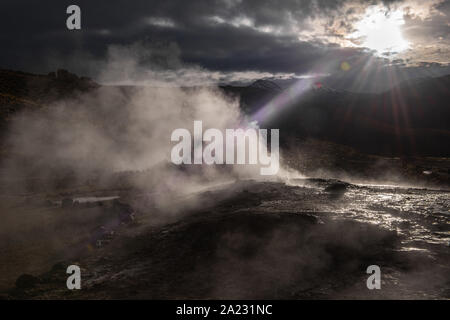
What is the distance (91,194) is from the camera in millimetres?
14961

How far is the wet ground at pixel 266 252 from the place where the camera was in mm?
6043

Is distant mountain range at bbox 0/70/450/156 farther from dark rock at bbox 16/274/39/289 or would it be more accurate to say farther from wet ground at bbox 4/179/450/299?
dark rock at bbox 16/274/39/289

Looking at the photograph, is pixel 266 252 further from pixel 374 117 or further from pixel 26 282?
pixel 374 117

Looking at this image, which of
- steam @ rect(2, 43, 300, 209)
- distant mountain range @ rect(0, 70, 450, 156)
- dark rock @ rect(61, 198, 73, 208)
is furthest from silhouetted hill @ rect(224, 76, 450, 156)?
dark rock @ rect(61, 198, 73, 208)

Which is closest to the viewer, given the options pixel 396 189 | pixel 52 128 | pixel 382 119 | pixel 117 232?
pixel 117 232

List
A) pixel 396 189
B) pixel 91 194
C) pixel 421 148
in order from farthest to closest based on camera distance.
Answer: pixel 421 148
pixel 91 194
pixel 396 189

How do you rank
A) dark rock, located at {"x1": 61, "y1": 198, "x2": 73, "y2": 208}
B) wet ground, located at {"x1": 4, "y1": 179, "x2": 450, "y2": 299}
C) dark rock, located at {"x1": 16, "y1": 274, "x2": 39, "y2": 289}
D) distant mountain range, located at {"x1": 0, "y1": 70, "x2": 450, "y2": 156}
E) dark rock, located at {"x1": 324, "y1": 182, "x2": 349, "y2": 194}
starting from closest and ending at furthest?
1. wet ground, located at {"x1": 4, "y1": 179, "x2": 450, "y2": 299}
2. dark rock, located at {"x1": 16, "y1": 274, "x2": 39, "y2": 289}
3. dark rock, located at {"x1": 61, "y1": 198, "x2": 73, "y2": 208}
4. dark rock, located at {"x1": 324, "y1": 182, "x2": 349, "y2": 194}
5. distant mountain range, located at {"x1": 0, "y1": 70, "x2": 450, "y2": 156}

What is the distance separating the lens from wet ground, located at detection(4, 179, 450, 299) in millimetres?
6043

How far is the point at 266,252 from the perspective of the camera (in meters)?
7.60

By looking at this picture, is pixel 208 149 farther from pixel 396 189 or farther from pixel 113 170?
pixel 396 189

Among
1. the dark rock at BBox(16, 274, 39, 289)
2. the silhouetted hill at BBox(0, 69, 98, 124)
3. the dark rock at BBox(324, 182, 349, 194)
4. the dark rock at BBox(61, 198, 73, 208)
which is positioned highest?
the silhouetted hill at BBox(0, 69, 98, 124)

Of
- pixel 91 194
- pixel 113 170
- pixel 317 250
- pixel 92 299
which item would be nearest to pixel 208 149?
pixel 113 170
